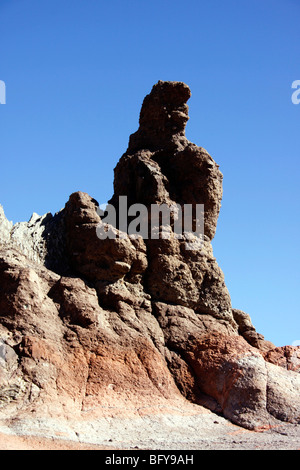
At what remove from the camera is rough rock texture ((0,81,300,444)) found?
13.5 m

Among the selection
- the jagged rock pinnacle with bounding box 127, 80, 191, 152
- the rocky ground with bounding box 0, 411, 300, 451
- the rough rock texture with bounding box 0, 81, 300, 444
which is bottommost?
the rocky ground with bounding box 0, 411, 300, 451

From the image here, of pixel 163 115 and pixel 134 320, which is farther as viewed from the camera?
pixel 163 115

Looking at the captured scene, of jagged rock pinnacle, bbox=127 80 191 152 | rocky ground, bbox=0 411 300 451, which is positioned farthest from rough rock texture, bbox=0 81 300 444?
rocky ground, bbox=0 411 300 451

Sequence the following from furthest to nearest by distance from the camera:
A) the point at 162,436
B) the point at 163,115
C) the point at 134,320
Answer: the point at 163,115 < the point at 134,320 < the point at 162,436

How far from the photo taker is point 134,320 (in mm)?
15656

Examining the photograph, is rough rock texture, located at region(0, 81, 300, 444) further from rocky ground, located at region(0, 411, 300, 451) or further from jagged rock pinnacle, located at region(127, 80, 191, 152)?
rocky ground, located at region(0, 411, 300, 451)

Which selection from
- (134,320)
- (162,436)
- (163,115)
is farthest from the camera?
(163,115)

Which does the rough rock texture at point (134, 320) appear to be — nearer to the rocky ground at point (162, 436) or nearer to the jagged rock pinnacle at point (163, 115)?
the jagged rock pinnacle at point (163, 115)

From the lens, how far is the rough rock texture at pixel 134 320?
13.5m

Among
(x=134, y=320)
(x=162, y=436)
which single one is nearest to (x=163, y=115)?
(x=134, y=320)

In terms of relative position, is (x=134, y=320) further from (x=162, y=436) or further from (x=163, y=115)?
(x=163, y=115)

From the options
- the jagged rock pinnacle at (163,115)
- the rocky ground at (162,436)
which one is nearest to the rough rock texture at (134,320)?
the jagged rock pinnacle at (163,115)
